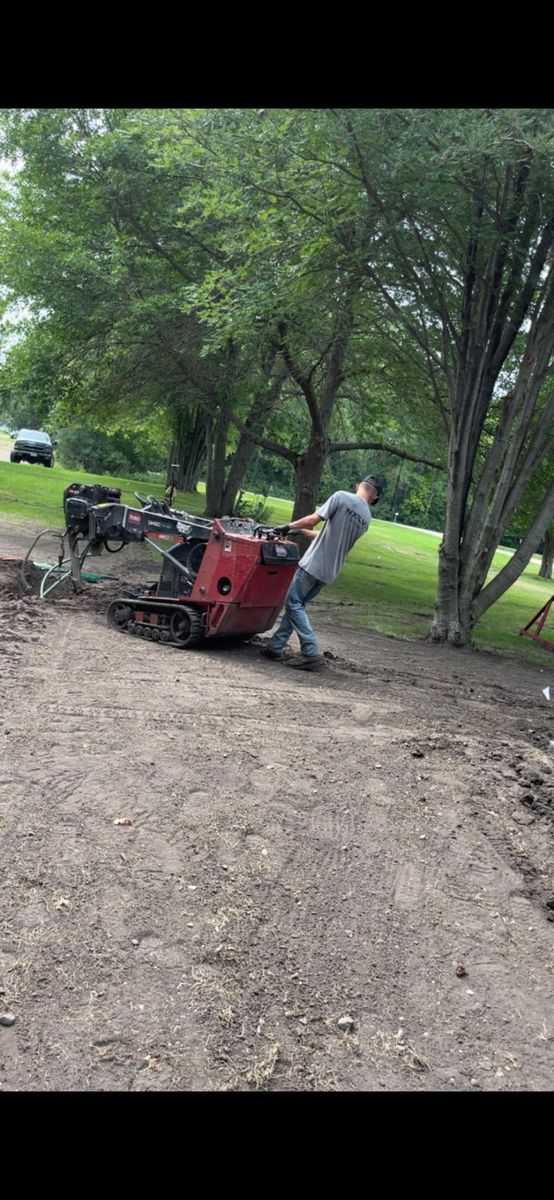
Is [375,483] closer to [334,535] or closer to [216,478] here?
[334,535]

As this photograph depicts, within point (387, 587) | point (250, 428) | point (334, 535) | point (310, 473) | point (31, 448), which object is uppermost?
point (250, 428)

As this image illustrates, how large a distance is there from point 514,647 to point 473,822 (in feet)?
31.0

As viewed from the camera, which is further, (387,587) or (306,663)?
(387,587)

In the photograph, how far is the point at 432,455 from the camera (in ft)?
71.3

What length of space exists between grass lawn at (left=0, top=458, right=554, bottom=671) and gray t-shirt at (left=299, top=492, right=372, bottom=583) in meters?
4.24

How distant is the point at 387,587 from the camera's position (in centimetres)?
→ 2058

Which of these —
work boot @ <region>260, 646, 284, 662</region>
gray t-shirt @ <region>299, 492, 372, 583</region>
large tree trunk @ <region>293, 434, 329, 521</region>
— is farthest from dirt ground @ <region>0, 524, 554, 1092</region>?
large tree trunk @ <region>293, 434, 329, 521</region>

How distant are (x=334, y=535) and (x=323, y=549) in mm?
170

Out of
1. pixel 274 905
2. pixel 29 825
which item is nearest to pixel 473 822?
pixel 274 905

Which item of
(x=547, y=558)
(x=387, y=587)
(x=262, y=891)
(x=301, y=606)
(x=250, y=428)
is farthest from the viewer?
(x=547, y=558)

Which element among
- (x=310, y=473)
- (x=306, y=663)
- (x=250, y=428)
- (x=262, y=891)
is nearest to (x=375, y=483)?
(x=306, y=663)

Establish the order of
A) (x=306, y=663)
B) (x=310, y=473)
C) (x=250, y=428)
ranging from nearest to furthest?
(x=306, y=663) → (x=310, y=473) → (x=250, y=428)

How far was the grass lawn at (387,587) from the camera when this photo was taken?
46.8 ft

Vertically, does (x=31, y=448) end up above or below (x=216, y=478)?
below
